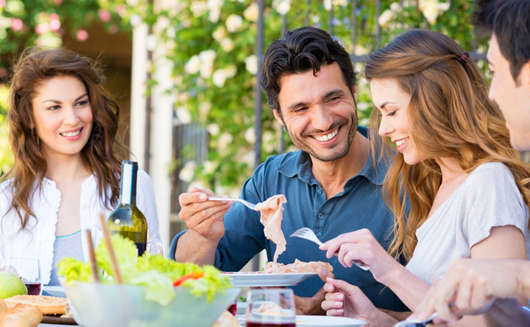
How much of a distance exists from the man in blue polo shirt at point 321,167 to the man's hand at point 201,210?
88 millimetres

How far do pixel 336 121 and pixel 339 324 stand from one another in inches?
50.0

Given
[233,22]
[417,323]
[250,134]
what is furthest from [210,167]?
[417,323]

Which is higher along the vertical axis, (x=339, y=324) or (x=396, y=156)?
(x=396, y=156)

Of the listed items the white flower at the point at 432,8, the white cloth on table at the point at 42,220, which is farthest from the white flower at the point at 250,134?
the white cloth on table at the point at 42,220

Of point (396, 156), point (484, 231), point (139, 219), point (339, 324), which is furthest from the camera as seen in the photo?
point (396, 156)

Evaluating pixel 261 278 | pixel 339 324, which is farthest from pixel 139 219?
pixel 339 324

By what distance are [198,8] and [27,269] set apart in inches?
160

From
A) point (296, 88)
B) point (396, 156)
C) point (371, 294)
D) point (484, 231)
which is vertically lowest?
point (371, 294)

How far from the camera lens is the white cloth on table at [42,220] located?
3.15 meters

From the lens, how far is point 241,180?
563 centimetres

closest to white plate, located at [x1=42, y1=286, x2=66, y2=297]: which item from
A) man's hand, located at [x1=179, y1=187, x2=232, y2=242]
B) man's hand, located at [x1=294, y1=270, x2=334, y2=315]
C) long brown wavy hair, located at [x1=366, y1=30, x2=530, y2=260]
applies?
man's hand, located at [x1=179, y1=187, x2=232, y2=242]

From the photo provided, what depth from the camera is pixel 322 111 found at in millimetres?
2799

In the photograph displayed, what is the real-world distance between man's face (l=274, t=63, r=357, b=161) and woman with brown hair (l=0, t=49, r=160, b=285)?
0.89 m

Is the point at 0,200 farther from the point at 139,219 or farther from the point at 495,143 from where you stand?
the point at 495,143
